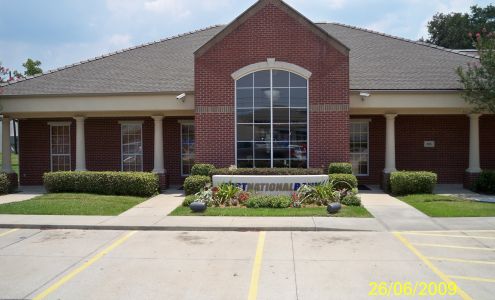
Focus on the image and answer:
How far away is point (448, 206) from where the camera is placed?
13.3 meters

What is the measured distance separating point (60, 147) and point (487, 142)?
18908 millimetres

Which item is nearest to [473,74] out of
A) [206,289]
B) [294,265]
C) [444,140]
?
[444,140]

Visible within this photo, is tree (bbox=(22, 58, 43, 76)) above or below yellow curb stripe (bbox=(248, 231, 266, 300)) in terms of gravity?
above

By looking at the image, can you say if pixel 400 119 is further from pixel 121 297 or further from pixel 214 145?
pixel 121 297

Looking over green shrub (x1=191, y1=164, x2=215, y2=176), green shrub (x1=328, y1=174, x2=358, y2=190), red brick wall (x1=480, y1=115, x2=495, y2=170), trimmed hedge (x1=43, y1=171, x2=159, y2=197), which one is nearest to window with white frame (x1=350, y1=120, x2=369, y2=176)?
green shrub (x1=328, y1=174, x2=358, y2=190)

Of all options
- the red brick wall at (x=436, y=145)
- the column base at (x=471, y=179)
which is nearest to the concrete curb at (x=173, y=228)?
the column base at (x=471, y=179)

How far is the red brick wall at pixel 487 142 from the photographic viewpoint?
62.6 ft

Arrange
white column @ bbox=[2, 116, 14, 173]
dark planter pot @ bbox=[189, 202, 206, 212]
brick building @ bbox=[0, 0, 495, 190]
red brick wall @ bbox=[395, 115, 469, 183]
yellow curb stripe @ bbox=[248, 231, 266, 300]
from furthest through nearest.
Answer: red brick wall @ bbox=[395, 115, 469, 183] → white column @ bbox=[2, 116, 14, 173] → brick building @ bbox=[0, 0, 495, 190] → dark planter pot @ bbox=[189, 202, 206, 212] → yellow curb stripe @ bbox=[248, 231, 266, 300]

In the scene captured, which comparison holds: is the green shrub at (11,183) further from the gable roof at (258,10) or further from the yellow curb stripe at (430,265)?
the yellow curb stripe at (430,265)

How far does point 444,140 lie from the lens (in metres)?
19.1

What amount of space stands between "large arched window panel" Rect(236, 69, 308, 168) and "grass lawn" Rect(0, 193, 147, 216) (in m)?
4.55

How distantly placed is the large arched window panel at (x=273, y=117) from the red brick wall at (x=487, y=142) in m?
8.29

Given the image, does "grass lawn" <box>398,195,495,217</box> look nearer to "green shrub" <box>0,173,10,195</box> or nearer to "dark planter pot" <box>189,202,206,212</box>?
"dark planter pot" <box>189,202,206,212</box>
